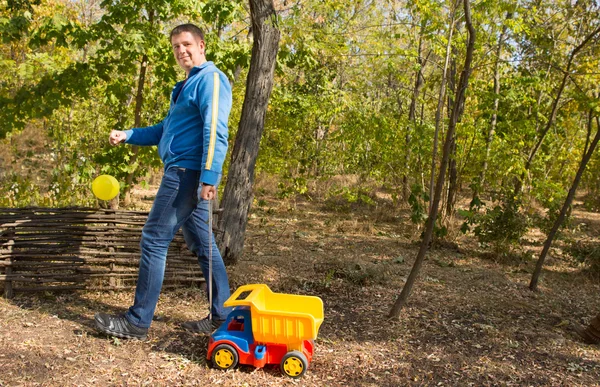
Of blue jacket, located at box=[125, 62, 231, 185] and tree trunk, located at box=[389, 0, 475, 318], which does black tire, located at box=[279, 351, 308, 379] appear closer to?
blue jacket, located at box=[125, 62, 231, 185]

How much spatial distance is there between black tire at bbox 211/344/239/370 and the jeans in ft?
1.84

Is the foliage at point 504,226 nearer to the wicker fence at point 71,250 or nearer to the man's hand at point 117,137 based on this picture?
the wicker fence at point 71,250

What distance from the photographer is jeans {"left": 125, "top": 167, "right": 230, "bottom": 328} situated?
301cm

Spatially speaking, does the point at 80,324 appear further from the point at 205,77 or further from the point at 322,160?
the point at 322,160

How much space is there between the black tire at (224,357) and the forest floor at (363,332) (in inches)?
1.7

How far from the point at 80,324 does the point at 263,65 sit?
2.46 m

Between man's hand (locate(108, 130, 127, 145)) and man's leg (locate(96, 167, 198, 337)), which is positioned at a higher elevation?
man's hand (locate(108, 130, 127, 145))

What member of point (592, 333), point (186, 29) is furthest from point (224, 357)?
point (592, 333)

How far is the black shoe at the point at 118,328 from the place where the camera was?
3086 millimetres

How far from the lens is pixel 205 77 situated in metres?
2.97

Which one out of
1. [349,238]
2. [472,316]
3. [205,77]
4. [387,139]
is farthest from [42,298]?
[387,139]

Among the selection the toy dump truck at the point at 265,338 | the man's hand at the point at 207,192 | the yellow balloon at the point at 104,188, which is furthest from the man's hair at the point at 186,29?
the toy dump truck at the point at 265,338

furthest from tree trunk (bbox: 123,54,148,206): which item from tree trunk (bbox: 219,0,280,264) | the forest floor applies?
tree trunk (bbox: 219,0,280,264)

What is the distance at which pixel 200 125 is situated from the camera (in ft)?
10.00
